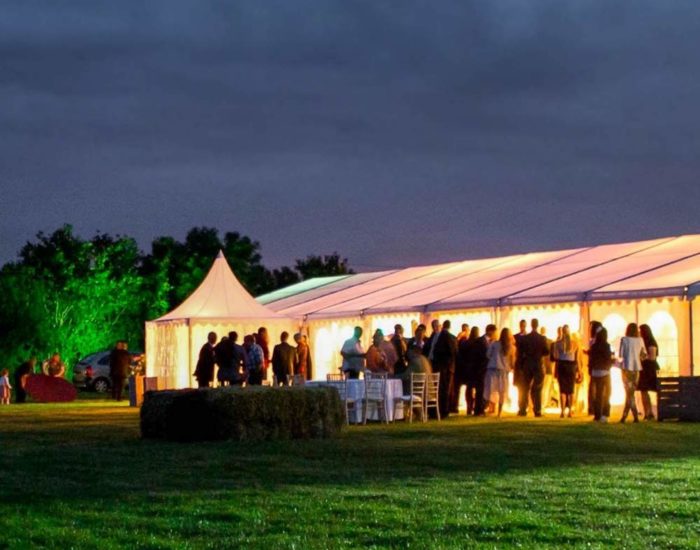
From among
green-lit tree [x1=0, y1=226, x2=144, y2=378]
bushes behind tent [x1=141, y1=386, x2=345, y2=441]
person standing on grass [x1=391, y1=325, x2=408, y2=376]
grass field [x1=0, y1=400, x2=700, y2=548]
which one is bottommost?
grass field [x1=0, y1=400, x2=700, y2=548]

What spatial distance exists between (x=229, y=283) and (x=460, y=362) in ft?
28.8

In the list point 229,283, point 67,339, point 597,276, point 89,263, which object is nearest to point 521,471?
point 597,276

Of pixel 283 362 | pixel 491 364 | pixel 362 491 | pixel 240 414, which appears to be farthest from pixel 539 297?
pixel 362 491

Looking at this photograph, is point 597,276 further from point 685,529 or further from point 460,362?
point 685,529

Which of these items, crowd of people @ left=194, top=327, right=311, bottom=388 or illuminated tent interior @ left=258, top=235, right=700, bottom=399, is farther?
crowd of people @ left=194, top=327, right=311, bottom=388

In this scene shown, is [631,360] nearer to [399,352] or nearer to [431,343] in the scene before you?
[431,343]

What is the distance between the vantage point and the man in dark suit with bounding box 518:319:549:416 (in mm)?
23094

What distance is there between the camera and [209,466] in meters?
13.9

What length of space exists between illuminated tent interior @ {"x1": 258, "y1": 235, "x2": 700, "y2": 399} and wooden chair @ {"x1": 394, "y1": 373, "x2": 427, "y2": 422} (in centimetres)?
311

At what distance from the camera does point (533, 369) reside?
23.3 m

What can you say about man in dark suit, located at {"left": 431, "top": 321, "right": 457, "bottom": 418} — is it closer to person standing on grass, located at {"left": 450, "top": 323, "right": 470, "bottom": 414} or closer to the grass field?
person standing on grass, located at {"left": 450, "top": 323, "right": 470, "bottom": 414}

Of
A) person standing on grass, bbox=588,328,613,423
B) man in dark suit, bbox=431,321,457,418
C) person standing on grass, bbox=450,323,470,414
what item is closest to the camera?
person standing on grass, bbox=588,328,613,423

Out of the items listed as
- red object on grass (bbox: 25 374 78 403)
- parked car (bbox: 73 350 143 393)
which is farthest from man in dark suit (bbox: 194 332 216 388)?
parked car (bbox: 73 350 143 393)

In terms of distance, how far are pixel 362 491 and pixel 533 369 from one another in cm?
1216
